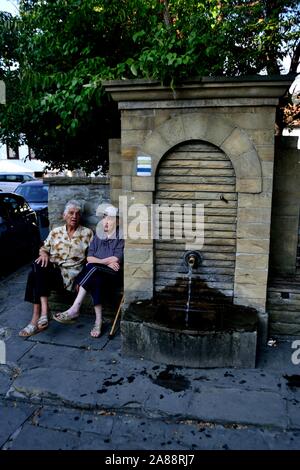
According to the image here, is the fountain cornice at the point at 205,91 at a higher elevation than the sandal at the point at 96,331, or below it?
higher

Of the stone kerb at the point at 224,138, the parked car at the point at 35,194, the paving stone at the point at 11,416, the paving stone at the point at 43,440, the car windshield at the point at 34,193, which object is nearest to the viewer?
the paving stone at the point at 43,440

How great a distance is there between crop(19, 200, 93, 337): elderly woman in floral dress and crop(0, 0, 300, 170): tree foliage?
1.34 m

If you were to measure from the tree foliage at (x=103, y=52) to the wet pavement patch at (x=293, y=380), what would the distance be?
3146mm

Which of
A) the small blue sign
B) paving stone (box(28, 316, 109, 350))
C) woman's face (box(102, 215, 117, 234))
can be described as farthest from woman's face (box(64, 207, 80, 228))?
paving stone (box(28, 316, 109, 350))

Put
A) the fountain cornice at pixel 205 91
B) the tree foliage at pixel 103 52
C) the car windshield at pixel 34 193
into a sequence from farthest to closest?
the car windshield at pixel 34 193
the tree foliage at pixel 103 52
the fountain cornice at pixel 205 91

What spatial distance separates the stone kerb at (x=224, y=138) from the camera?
424 cm

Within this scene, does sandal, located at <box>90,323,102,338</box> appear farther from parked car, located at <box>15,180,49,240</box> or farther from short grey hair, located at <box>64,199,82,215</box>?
parked car, located at <box>15,180,49,240</box>

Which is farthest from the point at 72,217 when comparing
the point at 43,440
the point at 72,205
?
the point at 43,440

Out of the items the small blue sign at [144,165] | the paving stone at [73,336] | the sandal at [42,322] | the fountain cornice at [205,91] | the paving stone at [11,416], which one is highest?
the fountain cornice at [205,91]

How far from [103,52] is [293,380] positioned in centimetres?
519

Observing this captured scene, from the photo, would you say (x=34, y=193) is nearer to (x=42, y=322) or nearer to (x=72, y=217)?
(x=72, y=217)

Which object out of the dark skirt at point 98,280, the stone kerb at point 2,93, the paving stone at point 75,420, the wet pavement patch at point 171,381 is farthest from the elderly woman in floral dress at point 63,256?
the stone kerb at point 2,93

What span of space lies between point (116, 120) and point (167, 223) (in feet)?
9.45

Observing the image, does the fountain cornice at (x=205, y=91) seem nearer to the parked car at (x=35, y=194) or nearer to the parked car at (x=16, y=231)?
the parked car at (x=16, y=231)
